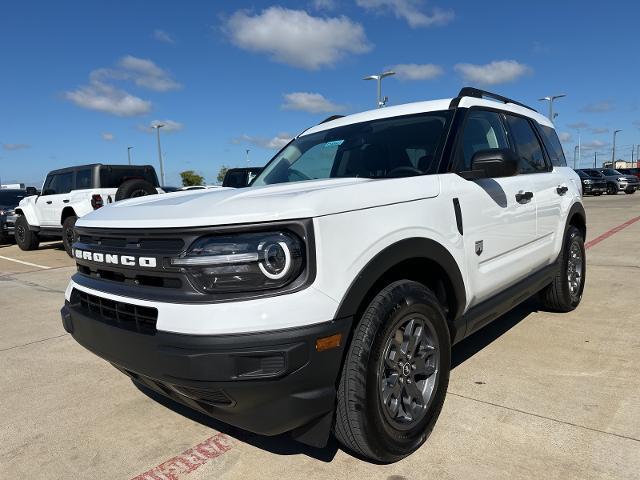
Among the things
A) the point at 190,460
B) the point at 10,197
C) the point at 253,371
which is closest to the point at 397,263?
the point at 253,371

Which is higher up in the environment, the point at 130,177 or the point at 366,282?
the point at 130,177

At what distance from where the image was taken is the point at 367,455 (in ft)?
7.50

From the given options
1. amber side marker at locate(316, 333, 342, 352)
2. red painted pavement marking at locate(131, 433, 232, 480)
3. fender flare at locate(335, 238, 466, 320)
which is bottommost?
red painted pavement marking at locate(131, 433, 232, 480)

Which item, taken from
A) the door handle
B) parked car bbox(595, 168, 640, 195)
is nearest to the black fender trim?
the door handle

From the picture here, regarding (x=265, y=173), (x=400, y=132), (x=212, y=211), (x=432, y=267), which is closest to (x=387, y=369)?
(x=432, y=267)

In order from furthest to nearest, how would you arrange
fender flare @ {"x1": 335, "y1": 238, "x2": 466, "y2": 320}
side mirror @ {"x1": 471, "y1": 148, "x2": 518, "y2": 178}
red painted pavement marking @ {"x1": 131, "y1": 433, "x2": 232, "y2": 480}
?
side mirror @ {"x1": 471, "y1": 148, "x2": 518, "y2": 178}
red painted pavement marking @ {"x1": 131, "y1": 433, "x2": 232, "y2": 480}
fender flare @ {"x1": 335, "y1": 238, "x2": 466, "y2": 320}

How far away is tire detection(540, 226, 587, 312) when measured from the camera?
4582 millimetres

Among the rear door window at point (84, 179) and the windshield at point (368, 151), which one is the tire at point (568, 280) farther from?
the rear door window at point (84, 179)

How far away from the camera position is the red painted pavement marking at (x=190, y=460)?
240 centimetres

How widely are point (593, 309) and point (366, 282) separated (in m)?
3.79

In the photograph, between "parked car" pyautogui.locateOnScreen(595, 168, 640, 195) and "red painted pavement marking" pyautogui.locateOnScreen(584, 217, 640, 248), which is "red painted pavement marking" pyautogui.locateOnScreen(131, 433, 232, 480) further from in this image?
"parked car" pyautogui.locateOnScreen(595, 168, 640, 195)

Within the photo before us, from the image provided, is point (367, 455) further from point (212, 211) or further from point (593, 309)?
point (593, 309)

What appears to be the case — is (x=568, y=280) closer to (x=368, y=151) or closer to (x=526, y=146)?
(x=526, y=146)

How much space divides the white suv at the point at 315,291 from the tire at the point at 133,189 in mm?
7438
